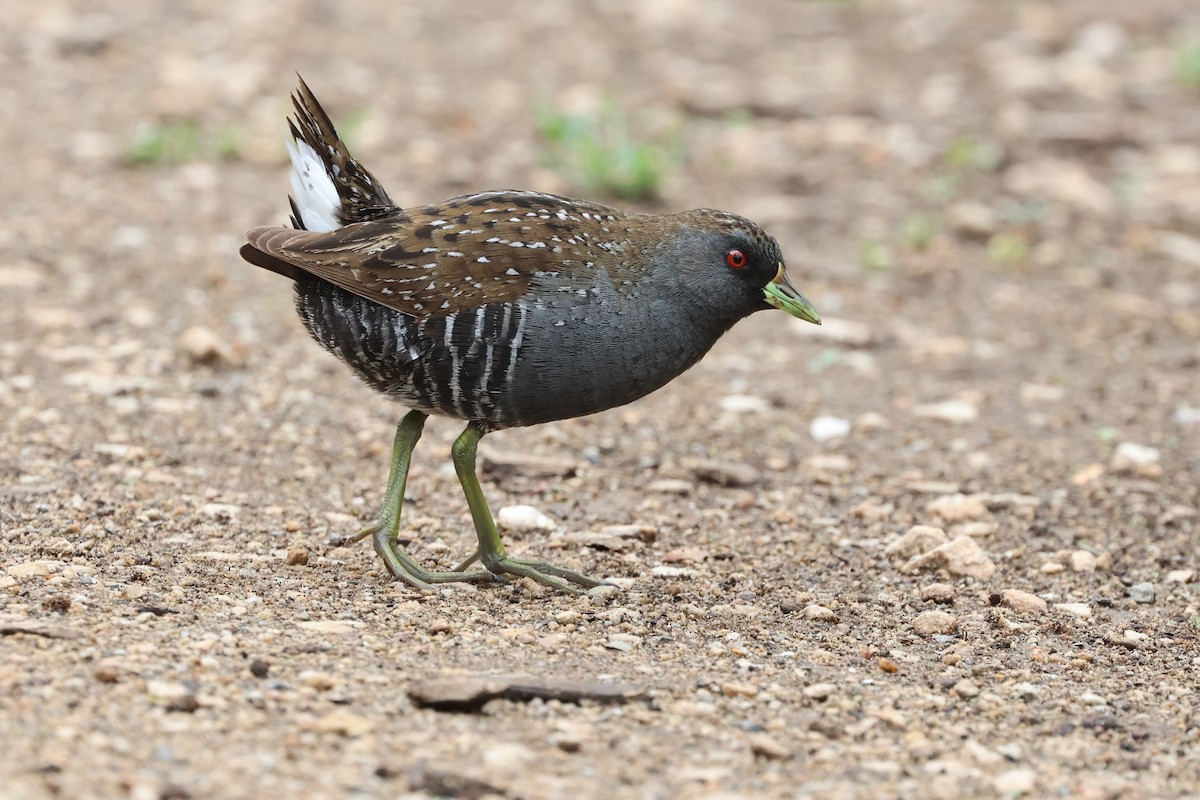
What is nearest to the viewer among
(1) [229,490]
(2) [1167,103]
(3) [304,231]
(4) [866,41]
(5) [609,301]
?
(5) [609,301]

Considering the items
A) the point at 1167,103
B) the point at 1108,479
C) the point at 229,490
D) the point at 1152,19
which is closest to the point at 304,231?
the point at 229,490

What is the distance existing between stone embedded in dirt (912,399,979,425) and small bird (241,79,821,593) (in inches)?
89.1

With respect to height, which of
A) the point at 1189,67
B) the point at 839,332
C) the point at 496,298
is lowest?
the point at 839,332

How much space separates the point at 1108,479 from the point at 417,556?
3.27m

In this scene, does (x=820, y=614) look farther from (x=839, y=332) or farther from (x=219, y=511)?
(x=839, y=332)

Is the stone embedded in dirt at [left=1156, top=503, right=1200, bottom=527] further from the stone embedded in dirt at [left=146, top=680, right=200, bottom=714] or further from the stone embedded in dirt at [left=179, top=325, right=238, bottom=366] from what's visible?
the stone embedded in dirt at [left=179, top=325, right=238, bottom=366]

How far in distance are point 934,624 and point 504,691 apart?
1756mm

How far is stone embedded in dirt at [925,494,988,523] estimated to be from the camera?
6430mm

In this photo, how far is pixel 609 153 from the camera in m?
10.0

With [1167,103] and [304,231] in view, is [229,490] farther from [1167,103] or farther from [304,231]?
[1167,103]

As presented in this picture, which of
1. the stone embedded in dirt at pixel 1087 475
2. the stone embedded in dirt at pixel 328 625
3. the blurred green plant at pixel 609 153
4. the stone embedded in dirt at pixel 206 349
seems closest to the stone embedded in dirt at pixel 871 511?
the stone embedded in dirt at pixel 1087 475

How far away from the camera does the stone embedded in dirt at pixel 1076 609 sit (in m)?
5.45

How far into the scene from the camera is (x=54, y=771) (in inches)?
139

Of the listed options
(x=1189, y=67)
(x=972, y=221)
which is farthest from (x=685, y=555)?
(x=1189, y=67)
